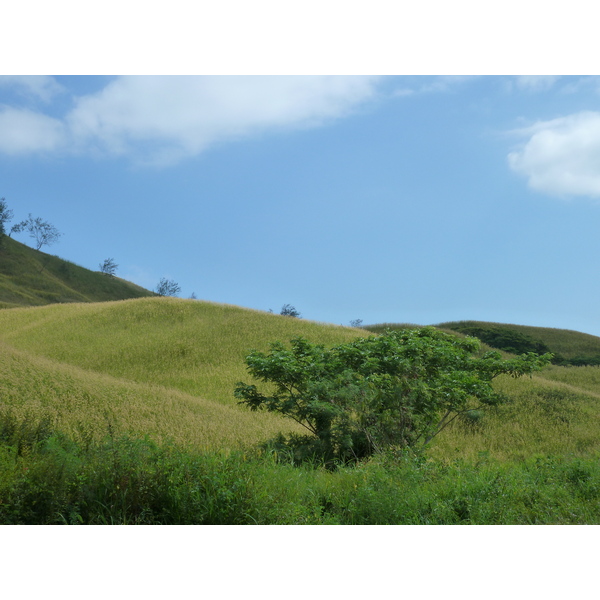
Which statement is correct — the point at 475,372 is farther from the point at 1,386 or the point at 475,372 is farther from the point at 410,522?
the point at 1,386

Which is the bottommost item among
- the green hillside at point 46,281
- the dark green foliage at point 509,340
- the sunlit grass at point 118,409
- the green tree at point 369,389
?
the sunlit grass at point 118,409

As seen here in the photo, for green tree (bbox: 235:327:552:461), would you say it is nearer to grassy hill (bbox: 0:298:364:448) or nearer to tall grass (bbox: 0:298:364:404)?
grassy hill (bbox: 0:298:364:448)

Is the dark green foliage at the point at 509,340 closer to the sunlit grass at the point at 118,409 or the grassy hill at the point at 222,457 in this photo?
the grassy hill at the point at 222,457

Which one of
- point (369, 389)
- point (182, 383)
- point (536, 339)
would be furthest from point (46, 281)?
point (369, 389)

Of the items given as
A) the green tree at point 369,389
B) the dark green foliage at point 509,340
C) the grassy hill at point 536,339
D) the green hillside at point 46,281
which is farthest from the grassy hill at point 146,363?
the green hillside at point 46,281

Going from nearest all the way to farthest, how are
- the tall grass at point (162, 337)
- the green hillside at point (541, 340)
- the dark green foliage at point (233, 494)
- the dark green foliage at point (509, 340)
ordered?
the dark green foliage at point (233, 494)
the tall grass at point (162, 337)
the green hillside at point (541, 340)
the dark green foliage at point (509, 340)

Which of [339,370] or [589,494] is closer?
[589,494]

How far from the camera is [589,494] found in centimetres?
729

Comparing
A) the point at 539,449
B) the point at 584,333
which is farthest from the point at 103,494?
the point at 584,333

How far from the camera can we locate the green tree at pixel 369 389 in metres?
9.63

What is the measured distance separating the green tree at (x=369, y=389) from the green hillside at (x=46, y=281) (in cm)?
6910

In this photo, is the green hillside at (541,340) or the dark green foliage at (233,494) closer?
the dark green foliage at (233,494)

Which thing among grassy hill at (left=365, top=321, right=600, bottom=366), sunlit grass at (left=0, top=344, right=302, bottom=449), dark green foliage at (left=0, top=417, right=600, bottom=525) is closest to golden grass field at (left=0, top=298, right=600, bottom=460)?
sunlit grass at (left=0, top=344, right=302, bottom=449)

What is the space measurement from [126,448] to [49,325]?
3367cm
